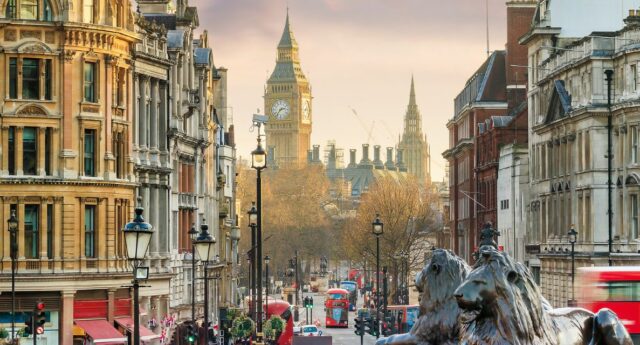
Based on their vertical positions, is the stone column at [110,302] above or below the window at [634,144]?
below

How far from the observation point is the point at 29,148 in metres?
63.6

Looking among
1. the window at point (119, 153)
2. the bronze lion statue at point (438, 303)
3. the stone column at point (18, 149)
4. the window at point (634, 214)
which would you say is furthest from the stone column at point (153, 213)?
the bronze lion statue at point (438, 303)

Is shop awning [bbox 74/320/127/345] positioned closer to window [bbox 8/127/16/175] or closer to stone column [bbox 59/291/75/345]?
stone column [bbox 59/291/75/345]

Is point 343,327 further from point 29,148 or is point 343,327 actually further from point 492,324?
point 492,324

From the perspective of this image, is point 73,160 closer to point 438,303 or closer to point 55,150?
point 55,150

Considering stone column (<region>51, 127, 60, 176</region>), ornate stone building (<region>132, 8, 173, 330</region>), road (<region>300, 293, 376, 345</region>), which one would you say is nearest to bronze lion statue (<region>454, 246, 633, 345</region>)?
stone column (<region>51, 127, 60, 176</region>)

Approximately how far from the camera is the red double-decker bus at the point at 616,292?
41.2m

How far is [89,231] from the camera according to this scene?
213ft

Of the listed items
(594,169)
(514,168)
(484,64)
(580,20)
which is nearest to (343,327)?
(484,64)

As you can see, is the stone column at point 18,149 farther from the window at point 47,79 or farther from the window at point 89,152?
the window at point 89,152

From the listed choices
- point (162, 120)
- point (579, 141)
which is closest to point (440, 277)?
point (162, 120)

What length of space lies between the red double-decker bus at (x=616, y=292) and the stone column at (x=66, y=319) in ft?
80.5

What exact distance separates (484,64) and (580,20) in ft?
107

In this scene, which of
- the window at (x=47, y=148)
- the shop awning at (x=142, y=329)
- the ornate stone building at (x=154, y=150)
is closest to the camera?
the window at (x=47, y=148)
